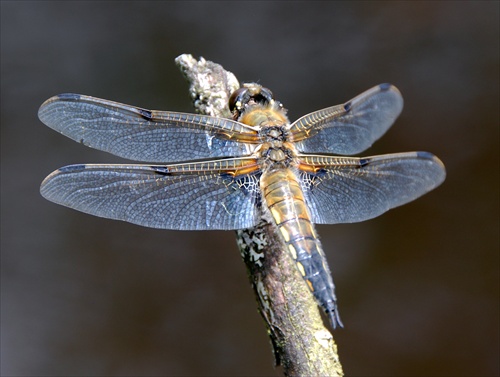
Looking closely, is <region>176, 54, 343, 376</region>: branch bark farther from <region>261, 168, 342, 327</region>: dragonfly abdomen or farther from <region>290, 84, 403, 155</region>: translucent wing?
<region>290, 84, 403, 155</region>: translucent wing

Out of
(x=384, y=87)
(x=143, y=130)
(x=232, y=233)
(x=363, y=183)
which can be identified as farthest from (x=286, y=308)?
(x=232, y=233)

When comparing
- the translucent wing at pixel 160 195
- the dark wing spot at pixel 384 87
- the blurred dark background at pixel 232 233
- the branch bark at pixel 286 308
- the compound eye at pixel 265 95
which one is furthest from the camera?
the blurred dark background at pixel 232 233

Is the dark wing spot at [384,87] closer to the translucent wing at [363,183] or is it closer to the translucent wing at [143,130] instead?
the translucent wing at [363,183]

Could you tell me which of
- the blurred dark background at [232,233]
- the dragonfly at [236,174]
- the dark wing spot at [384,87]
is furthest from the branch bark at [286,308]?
the blurred dark background at [232,233]

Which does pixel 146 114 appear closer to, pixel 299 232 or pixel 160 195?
pixel 160 195

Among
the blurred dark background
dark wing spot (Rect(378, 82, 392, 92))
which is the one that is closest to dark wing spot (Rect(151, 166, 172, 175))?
dark wing spot (Rect(378, 82, 392, 92))
